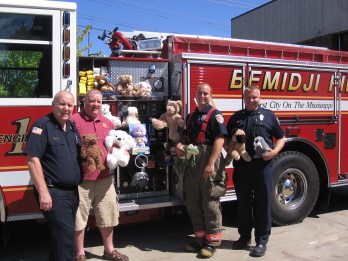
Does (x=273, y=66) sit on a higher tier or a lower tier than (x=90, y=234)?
higher

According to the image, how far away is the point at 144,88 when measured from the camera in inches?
188

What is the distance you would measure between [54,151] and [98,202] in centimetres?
104

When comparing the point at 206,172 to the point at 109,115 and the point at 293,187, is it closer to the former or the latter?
the point at 109,115

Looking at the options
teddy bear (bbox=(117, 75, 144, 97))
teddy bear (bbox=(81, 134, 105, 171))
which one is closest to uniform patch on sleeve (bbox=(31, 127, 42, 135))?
teddy bear (bbox=(81, 134, 105, 171))

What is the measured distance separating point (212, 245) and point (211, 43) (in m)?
2.59

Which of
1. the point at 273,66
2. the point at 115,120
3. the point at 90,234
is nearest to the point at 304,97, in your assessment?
the point at 273,66

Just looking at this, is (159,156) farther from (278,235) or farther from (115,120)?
(278,235)

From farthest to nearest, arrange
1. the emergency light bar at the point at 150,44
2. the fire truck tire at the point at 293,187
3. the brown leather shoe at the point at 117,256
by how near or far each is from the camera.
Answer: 1. the fire truck tire at the point at 293,187
2. the emergency light bar at the point at 150,44
3. the brown leather shoe at the point at 117,256

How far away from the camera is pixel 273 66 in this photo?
5352 mm

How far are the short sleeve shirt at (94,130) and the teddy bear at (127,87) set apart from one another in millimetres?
737

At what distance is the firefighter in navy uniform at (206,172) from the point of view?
4301 mm

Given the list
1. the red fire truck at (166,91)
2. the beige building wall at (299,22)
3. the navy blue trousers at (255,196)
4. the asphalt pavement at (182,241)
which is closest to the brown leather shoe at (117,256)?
the asphalt pavement at (182,241)

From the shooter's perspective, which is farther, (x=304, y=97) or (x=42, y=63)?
(x=304, y=97)

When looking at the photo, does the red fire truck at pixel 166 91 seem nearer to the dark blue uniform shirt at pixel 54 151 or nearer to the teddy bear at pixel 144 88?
the teddy bear at pixel 144 88
